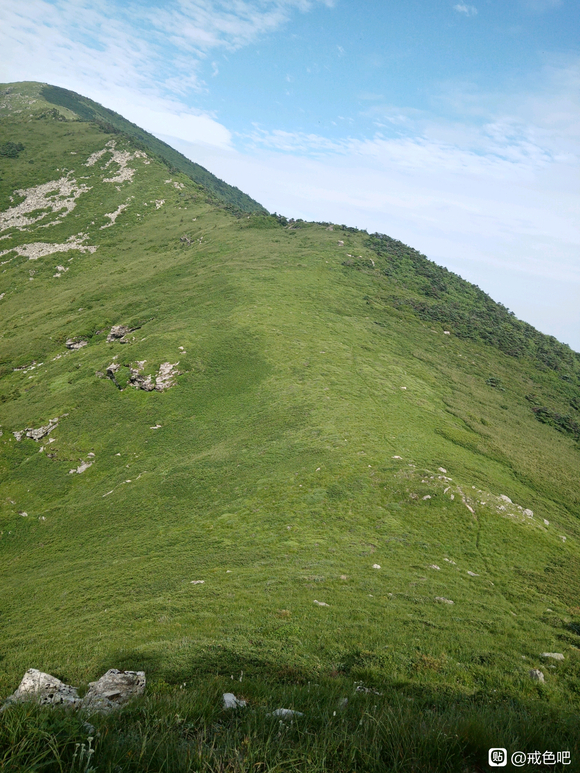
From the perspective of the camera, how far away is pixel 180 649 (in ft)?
35.6

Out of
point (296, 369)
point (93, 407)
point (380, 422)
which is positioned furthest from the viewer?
point (296, 369)

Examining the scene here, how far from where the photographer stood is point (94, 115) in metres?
170

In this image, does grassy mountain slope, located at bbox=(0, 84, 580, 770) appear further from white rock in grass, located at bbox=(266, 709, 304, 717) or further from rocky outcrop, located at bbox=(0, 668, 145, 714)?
white rock in grass, located at bbox=(266, 709, 304, 717)

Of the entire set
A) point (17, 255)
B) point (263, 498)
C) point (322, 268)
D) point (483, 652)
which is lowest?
point (263, 498)

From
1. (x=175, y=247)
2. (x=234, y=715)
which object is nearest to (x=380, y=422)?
(x=234, y=715)

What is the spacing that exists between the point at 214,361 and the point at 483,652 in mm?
33275

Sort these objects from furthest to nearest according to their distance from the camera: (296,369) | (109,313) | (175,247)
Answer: (175,247) < (109,313) < (296,369)

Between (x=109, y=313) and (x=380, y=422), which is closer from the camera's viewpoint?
(x=380, y=422)

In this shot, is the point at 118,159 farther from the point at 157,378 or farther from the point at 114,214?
the point at 157,378

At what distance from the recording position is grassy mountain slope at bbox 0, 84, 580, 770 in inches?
464

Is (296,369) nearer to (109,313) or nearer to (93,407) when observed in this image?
(93,407)

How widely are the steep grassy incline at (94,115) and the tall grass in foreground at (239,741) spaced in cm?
14319

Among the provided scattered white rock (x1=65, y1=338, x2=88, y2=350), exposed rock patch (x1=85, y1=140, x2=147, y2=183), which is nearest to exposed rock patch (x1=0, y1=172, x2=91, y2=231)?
exposed rock patch (x1=85, y1=140, x2=147, y2=183)

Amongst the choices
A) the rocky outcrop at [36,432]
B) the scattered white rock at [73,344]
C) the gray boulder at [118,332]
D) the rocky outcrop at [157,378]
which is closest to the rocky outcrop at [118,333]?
the gray boulder at [118,332]
